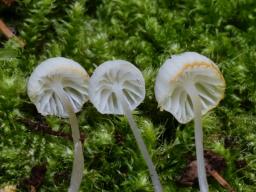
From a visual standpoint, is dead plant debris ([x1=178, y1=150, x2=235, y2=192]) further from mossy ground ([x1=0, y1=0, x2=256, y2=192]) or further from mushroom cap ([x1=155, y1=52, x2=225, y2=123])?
mushroom cap ([x1=155, y1=52, x2=225, y2=123])

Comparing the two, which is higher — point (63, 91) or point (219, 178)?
point (63, 91)

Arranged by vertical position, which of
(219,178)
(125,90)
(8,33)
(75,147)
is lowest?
(219,178)

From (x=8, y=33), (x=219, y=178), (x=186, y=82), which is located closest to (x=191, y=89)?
(x=186, y=82)

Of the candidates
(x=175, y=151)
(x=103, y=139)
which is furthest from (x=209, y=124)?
(x=103, y=139)

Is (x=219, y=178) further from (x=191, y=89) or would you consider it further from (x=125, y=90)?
(x=125, y=90)

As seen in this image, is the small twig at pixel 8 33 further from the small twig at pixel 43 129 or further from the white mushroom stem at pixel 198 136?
the white mushroom stem at pixel 198 136

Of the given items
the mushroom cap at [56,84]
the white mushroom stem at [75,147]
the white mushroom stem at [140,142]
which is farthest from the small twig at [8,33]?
the white mushroom stem at [140,142]

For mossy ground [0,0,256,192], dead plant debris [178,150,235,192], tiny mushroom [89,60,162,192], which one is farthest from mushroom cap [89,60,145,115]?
dead plant debris [178,150,235,192]
